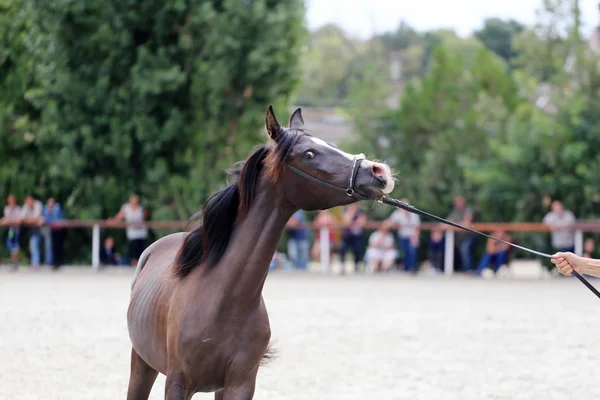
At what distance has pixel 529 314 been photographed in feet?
44.8

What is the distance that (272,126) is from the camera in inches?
195

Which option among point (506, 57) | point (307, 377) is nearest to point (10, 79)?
point (307, 377)

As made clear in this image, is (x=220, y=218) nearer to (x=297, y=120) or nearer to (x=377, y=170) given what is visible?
(x=297, y=120)

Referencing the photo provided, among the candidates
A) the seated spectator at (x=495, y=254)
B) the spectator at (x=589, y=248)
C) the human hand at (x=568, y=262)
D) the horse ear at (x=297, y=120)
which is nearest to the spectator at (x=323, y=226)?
the seated spectator at (x=495, y=254)

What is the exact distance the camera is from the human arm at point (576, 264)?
568 cm

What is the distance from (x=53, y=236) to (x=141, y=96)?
155 inches

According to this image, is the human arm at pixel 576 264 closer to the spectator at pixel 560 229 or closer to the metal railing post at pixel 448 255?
the spectator at pixel 560 229

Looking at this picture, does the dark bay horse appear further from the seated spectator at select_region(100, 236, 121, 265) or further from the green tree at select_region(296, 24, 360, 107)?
the green tree at select_region(296, 24, 360, 107)

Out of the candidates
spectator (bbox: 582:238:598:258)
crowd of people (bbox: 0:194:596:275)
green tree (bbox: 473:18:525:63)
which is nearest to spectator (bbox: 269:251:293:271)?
crowd of people (bbox: 0:194:596:275)

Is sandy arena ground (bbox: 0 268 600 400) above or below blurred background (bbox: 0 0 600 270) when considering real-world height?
below

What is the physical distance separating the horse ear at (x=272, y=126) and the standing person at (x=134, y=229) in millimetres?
16463

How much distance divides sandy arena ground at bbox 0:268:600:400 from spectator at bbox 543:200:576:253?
1.79 meters

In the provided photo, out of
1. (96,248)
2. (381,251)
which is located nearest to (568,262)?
(381,251)

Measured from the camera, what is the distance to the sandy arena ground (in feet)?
25.8
